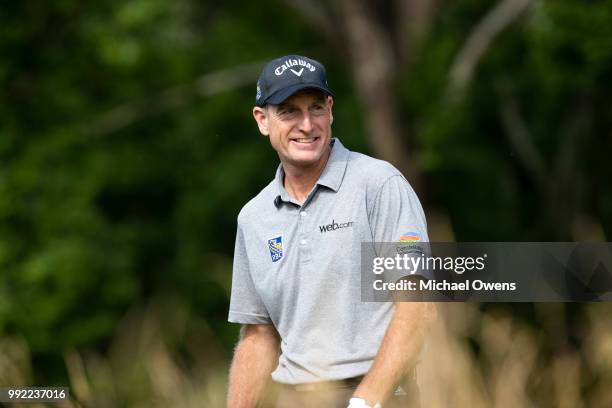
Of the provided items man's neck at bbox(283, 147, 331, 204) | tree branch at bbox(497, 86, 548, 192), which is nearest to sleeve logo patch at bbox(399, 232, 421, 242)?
man's neck at bbox(283, 147, 331, 204)

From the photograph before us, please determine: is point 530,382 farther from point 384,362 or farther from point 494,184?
point 494,184

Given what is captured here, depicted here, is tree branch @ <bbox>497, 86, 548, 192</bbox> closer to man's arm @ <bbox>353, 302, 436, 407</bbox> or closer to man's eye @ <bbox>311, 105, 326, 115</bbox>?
man's eye @ <bbox>311, 105, 326, 115</bbox>

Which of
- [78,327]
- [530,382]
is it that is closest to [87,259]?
[78,327]

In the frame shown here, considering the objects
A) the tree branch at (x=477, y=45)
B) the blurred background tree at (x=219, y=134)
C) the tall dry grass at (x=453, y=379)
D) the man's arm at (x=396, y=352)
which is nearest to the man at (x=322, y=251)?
the man's arm at (x=396, y=352)

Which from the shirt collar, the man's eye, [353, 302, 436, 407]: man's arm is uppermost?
the man's eye

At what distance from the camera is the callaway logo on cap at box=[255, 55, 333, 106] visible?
3.84 m

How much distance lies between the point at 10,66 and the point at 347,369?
34.5 ft

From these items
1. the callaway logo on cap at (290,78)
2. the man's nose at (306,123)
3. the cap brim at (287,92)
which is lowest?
Answer: the man's nose at (306,123)

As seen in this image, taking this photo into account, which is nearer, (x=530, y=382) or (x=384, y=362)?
(x=384, y=362)

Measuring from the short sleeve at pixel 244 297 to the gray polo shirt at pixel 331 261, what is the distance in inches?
5.4

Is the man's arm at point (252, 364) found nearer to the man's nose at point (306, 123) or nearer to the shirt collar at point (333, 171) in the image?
the shirt collar at point (333, 171)

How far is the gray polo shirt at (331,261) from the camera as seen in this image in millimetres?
3736

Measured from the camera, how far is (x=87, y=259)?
14.5 m

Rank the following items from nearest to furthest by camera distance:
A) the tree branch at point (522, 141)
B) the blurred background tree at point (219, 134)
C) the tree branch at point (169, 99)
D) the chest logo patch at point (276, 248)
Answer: the chest logo patch at point (276, 248) < the blurred background tree at point (219, 134) < the tree branch at point (522, 141) < the tree branch at point (169, 99)
